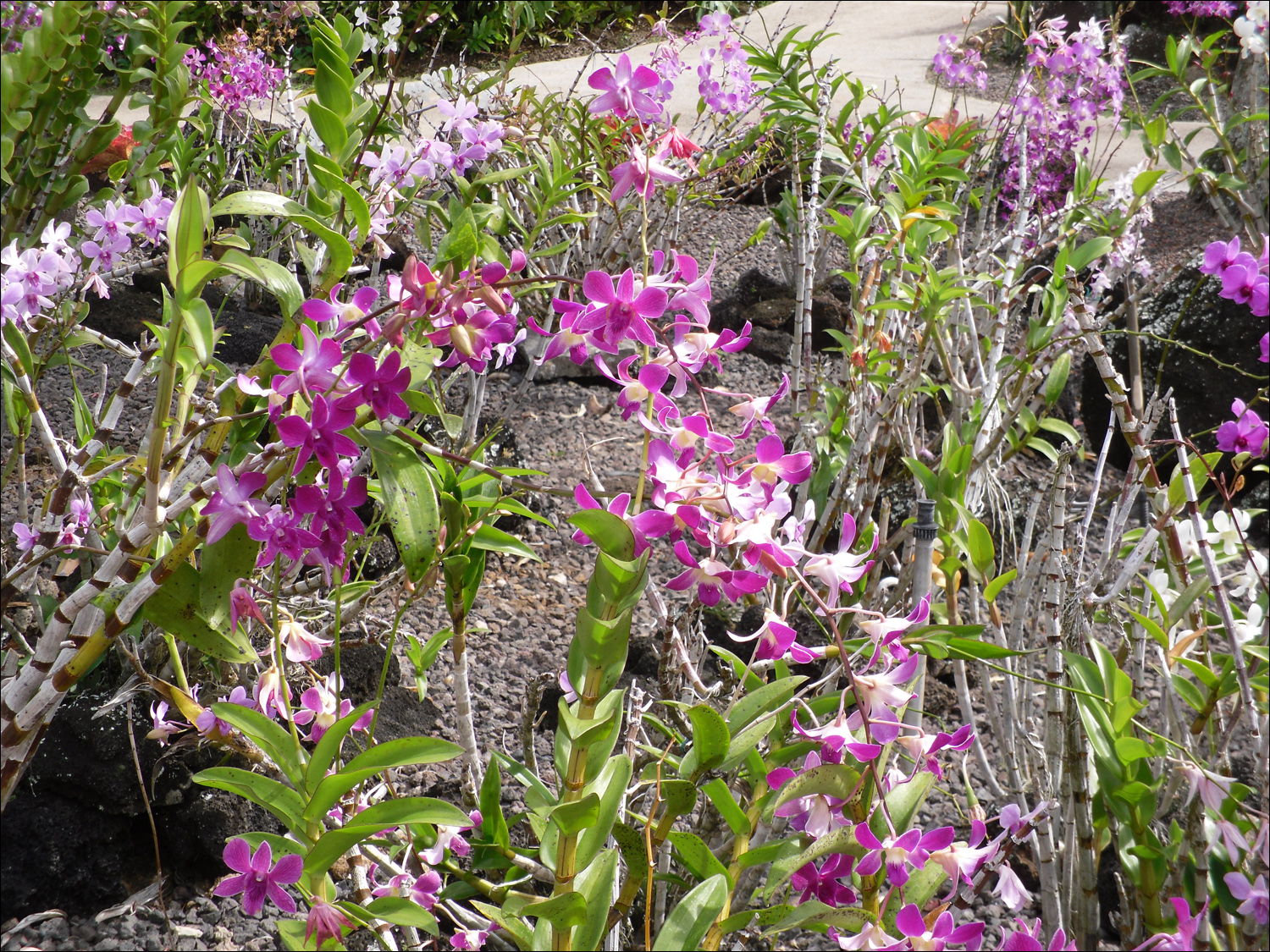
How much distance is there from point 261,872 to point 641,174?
0.53m

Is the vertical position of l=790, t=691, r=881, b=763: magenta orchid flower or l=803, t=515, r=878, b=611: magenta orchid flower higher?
l=803, t=515, r=878, b=611: magenta orchid flower

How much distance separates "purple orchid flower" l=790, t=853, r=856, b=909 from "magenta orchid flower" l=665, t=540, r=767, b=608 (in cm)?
24

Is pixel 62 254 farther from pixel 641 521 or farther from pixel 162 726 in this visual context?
pixel 641 521

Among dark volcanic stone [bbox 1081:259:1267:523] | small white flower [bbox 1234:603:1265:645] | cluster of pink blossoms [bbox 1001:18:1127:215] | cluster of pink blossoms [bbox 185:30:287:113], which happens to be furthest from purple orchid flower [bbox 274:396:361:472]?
cluster of pink blossoms [bbox 185:30:287:113]

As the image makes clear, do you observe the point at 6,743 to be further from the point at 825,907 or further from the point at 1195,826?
the point at 1195,826

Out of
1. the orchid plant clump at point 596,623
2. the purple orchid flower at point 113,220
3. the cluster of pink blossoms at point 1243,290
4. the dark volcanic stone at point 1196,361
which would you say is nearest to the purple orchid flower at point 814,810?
the orchid plant clump at point 596,623

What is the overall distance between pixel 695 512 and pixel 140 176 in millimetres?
809

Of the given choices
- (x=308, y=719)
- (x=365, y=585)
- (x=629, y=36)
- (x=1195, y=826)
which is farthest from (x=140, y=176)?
(x=629, y=36)

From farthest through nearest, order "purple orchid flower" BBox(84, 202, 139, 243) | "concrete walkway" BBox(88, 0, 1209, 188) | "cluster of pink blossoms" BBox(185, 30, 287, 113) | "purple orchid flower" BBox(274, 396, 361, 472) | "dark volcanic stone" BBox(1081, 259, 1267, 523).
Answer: "concrete walkway" BBox(88, 0, 1209, 188), "cluster of pink blossoms" BBox(185, 30, 287, 113), "dark volcanic stone" BBox(1081, 259, 1267, 523), "purple orchid flower" BBox(84, 202, 139, 243), "purple orchid flower" BBox(274, 396, 361, 472)

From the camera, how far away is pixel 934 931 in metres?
0.58

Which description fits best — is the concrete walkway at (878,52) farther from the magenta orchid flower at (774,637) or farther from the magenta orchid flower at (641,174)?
the magenta orchid flower at (774,637)

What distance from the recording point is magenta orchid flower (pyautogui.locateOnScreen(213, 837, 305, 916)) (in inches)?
23.0

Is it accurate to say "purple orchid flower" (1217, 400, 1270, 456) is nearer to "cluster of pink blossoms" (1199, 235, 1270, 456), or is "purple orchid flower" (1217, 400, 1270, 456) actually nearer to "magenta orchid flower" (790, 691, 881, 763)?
"cluster of pink blossoms" (1199, 235, 1270, 456)

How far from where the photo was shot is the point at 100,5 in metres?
0.73
